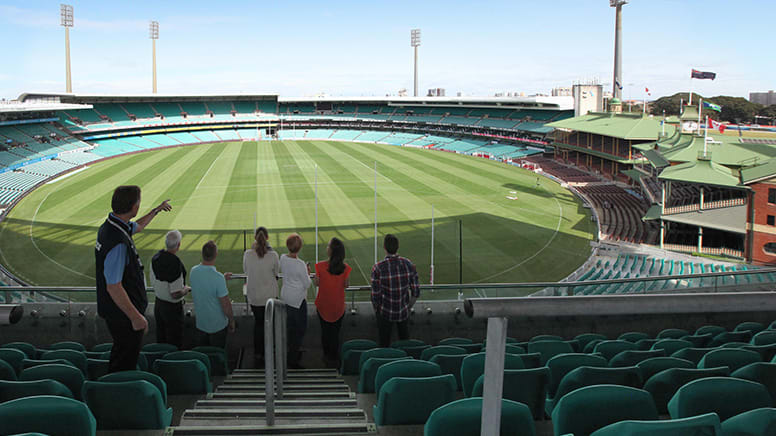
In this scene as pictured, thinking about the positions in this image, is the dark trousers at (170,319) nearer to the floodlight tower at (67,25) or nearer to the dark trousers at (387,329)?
the dark trousers at (387,329)

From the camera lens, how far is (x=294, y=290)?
20.7 ft

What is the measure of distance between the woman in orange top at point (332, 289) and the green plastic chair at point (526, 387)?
10.0ft

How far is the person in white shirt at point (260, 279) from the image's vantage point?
258 inches

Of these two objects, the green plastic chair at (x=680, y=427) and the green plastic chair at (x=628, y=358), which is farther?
the green plastic chair at (x=628, y=358)

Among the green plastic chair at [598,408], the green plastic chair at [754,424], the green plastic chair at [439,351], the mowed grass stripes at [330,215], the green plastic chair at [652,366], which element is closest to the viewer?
the green plastic chair at [754,424]

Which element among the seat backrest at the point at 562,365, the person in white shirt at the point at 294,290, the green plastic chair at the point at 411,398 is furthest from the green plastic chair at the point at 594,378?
the person in white shirt at the point at 294,290

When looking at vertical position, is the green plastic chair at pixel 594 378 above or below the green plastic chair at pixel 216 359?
above

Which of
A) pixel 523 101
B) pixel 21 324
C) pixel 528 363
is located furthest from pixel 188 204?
pixel 523 101

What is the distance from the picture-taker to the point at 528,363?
168 inches

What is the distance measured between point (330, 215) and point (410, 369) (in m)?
27.0

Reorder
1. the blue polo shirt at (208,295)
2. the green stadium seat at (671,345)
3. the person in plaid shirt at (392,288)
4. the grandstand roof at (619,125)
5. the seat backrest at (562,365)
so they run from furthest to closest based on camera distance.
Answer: the grandstand roof at (619,125), the person in plaid shirt at (392,288), the blue polo shirt at (208,295), the green stadium seat at (671,345), the seat backrest at (562,365)

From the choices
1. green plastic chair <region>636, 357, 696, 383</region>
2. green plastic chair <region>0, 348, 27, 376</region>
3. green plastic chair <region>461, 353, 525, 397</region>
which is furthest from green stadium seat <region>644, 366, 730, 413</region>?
green plastic chair <region>0, 348, 27, 376</region>

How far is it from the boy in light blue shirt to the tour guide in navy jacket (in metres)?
1.34

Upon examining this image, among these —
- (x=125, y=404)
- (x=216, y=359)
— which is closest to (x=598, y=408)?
(x=125, y=404)
